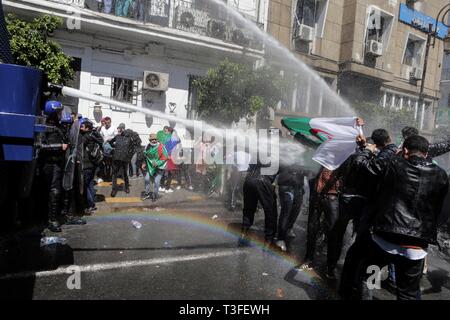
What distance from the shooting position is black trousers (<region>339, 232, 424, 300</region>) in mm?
3172

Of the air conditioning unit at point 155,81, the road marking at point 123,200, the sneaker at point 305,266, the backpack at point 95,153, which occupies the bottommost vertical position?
the road marking at point 123,200

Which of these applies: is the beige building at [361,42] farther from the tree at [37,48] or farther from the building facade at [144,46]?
the tree at [37,48]

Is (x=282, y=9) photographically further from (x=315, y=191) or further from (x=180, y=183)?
(x=315, y=191)

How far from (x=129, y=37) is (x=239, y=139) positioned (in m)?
7.96

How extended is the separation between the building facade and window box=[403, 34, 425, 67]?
37.6 feet

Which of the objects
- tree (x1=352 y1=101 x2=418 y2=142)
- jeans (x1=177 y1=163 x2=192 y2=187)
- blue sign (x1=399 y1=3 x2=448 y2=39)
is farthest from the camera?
blue sign (x1=399 y1=3 x2=448 y2=39)

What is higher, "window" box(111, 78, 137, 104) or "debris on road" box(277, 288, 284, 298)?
"window" box(111, 78, 137, 104)

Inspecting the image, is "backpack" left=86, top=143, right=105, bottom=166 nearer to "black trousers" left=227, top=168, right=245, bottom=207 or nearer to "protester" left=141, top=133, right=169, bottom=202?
"protester" left=141, top=133, right=169, bottom=202

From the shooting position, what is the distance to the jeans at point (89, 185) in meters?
7.25

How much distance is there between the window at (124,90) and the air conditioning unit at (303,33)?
24.7ft

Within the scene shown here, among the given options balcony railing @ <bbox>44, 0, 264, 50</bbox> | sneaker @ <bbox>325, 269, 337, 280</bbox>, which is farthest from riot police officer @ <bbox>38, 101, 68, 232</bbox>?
balcony railing @ <bbox>44, 0, 264, 50</bbox>

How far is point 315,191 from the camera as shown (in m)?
5.16

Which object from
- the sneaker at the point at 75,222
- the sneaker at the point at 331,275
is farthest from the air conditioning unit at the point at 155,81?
the sneaker at the point at 331,275
